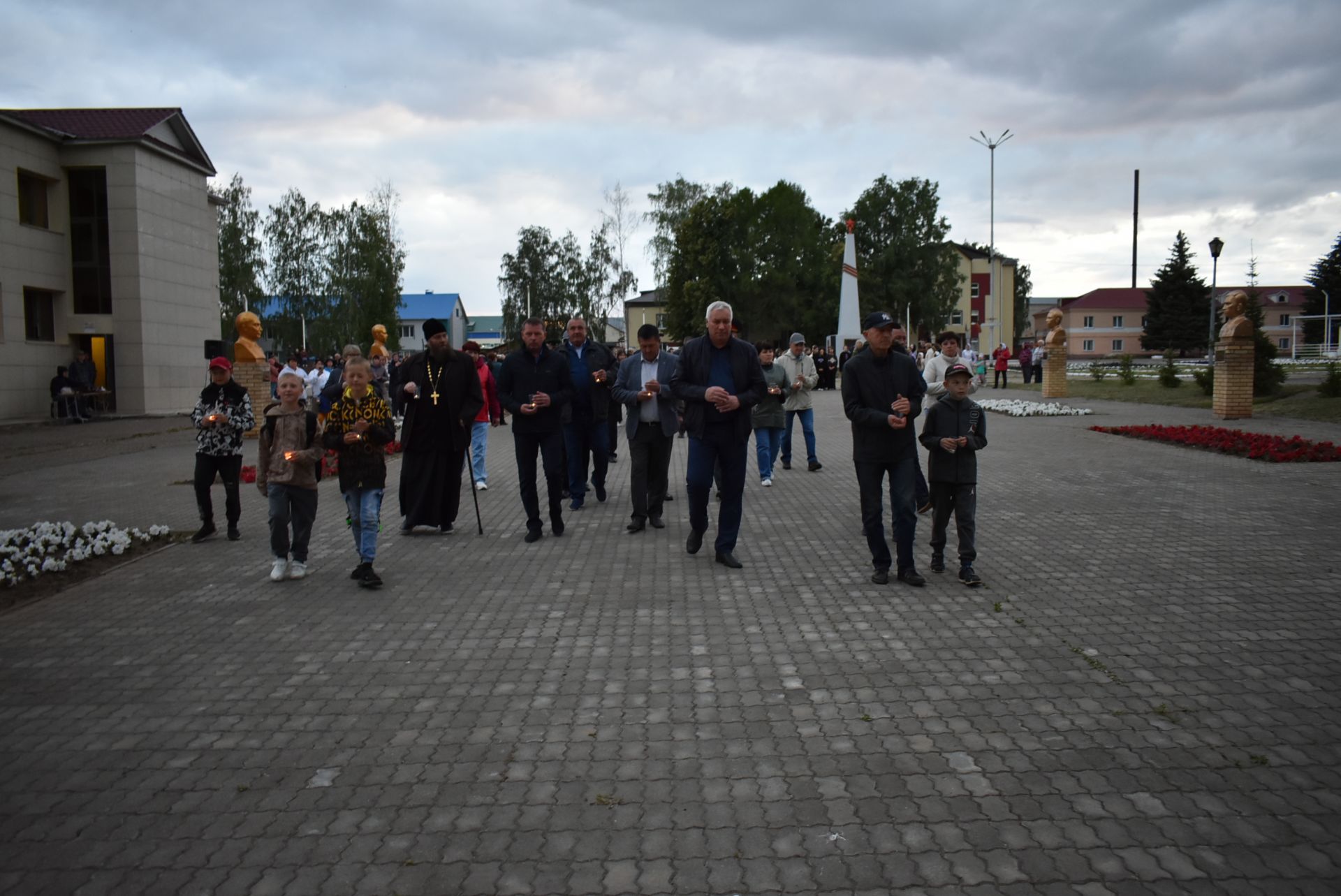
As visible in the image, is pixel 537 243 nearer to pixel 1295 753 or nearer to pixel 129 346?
pixel 129 346

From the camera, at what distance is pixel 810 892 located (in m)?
3.09

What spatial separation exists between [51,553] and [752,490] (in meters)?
7.22

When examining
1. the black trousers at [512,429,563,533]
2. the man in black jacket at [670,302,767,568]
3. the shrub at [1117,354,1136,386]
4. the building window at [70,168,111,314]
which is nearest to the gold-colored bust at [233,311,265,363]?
the black trousers at [512,429,563,533]

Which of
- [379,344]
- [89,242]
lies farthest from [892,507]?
[89,242]

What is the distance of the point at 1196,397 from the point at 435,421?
79.4 ft

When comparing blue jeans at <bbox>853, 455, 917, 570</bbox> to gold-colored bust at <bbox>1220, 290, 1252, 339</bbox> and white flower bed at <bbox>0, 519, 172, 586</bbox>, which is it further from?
gold-colored bust at <bbox>1220, 290, 1252, 339</bbox>

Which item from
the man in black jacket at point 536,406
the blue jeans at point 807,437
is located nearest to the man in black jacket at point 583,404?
the man in black jacket at point 536,406

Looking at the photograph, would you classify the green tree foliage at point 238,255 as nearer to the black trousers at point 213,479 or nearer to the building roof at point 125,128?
the building roof at point 125,128

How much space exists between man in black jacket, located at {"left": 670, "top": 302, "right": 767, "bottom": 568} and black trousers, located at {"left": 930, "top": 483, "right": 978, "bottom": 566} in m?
1.47

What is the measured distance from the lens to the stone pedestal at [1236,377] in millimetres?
20359

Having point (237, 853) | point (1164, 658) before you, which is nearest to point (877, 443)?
point (1164, 658)

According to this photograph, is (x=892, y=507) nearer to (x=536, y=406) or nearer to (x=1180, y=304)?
(x=536, y=406)

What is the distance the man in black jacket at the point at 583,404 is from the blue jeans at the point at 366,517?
10.2 feet

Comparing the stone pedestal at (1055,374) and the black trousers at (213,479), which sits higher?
the stone pedestal at (1055,374)
